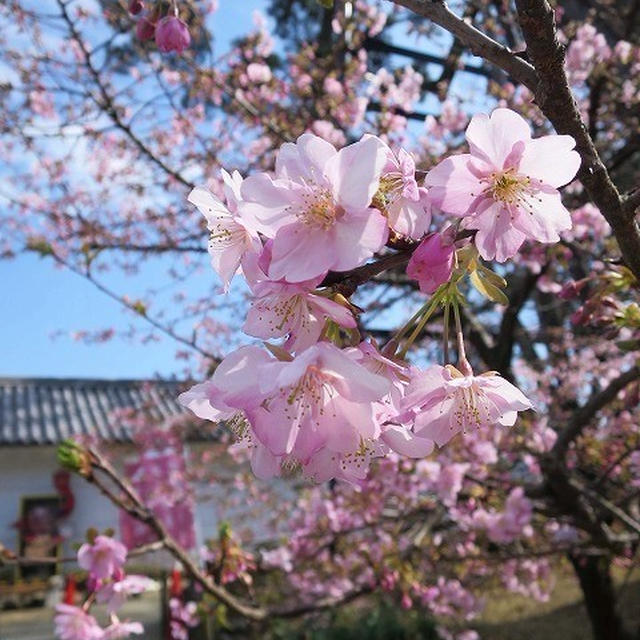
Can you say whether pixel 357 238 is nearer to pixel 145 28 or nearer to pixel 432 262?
pixel 432 262

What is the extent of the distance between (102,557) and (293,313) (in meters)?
1.81

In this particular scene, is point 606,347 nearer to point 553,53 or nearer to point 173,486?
point 553,53

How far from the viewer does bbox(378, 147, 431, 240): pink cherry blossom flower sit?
774 mm

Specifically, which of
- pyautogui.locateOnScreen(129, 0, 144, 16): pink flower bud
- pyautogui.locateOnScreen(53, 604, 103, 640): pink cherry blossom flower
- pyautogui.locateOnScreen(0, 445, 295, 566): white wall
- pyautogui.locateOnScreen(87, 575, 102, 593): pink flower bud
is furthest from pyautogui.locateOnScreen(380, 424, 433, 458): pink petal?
pyautogui.locateOnScreen(0, 445, 295, 566): white wall

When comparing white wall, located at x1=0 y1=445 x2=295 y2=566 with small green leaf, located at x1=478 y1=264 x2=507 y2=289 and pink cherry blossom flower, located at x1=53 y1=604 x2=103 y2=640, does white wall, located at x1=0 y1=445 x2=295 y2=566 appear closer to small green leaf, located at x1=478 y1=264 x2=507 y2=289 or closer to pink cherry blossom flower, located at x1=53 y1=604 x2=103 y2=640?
pink cherry blossom flower, located at x1=53 y1=604 x2=103 y2=640

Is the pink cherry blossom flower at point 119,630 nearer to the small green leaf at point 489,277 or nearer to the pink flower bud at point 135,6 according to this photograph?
the pink flower bud at point 135,6

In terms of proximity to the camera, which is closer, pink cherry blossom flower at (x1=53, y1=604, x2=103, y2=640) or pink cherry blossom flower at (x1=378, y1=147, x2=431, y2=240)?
pink cherry blossom flower at (x1=378, y1=147, x2=431, y2=240)

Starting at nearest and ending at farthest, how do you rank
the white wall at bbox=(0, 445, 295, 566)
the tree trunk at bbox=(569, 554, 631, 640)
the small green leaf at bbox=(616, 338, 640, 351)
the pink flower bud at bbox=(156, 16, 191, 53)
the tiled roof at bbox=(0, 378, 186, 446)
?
the small green leaf at bbox=(616, 338, 640, 351)
the pink flower bud at bbox=(156, 16, 191, 53)
the tree trunk at bbox=(569, 554, 631, 640)
the white wall at bbox=(0, 445, 295, 566)
the tiled roof at bbox=(0, 378, 186, 446)

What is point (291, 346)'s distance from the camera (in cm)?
77

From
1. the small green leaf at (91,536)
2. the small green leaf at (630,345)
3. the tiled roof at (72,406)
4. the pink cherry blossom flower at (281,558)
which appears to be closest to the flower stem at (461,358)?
the small green leaf at (630,345)

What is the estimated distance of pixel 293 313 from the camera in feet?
2.51

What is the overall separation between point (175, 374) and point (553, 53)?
700 centimetres

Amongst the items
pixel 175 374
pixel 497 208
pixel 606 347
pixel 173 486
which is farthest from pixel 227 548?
pixel 173 486

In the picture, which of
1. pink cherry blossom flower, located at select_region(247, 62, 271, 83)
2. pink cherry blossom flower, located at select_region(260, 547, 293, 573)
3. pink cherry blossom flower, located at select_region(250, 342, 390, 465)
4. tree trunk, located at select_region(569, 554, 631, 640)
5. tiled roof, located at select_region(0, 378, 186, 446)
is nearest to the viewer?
pink cherry blossom flower, located at select_region(250, 342, 390, 465)
